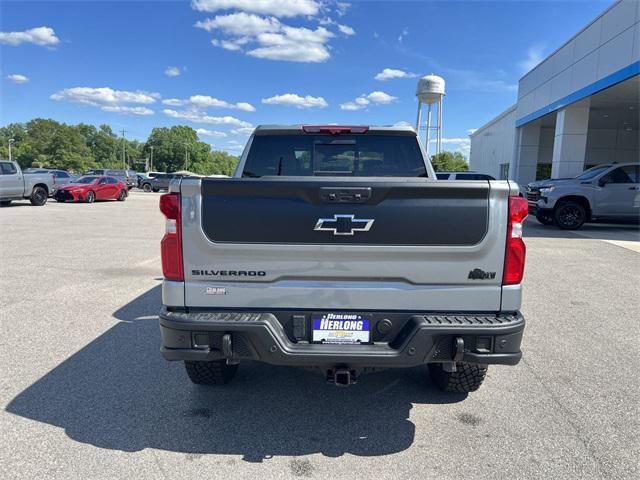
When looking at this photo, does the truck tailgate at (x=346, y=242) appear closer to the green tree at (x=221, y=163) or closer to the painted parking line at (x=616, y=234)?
the painted parking line at (x=616, y=234)

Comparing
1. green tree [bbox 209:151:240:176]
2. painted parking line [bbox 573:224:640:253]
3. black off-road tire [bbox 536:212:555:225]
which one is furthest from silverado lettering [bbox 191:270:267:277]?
green tree [bbox 209:151:240:176]

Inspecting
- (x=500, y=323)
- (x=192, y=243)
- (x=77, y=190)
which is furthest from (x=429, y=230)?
(x=77, y=190)

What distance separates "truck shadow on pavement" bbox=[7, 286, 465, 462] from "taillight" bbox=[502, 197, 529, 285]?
125 cm

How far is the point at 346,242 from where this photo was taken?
2643 millimetres

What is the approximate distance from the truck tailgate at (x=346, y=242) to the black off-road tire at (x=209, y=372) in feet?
3.18

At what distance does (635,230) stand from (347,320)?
16.3 m

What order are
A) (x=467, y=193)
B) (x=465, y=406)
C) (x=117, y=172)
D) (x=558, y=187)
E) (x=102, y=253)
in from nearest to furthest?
(x=467, y=193)
(x=465, y=406)
(x=102, y=253)
(x=558, y=187)
(x=117, y=172)

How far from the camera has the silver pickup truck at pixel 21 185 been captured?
18.1 m

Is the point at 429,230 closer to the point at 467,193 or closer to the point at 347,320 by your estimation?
the point at 467,193

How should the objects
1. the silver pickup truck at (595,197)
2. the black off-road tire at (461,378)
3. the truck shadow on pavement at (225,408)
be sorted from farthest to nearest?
the silver pickup truck at (595,197) → the black off-road tire at (461,378) → the truck shadow on pavement at (225,408)

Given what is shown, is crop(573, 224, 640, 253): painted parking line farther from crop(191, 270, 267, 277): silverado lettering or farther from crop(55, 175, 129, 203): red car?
crop(55, 175, 129, 203): red car

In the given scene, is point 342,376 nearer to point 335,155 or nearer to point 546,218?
Answer: point 335,155

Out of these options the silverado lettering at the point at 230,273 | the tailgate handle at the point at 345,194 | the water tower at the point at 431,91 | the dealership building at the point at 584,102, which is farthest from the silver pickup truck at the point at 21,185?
the water tower at the point at 431,91

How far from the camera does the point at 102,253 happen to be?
9492 millimetres
